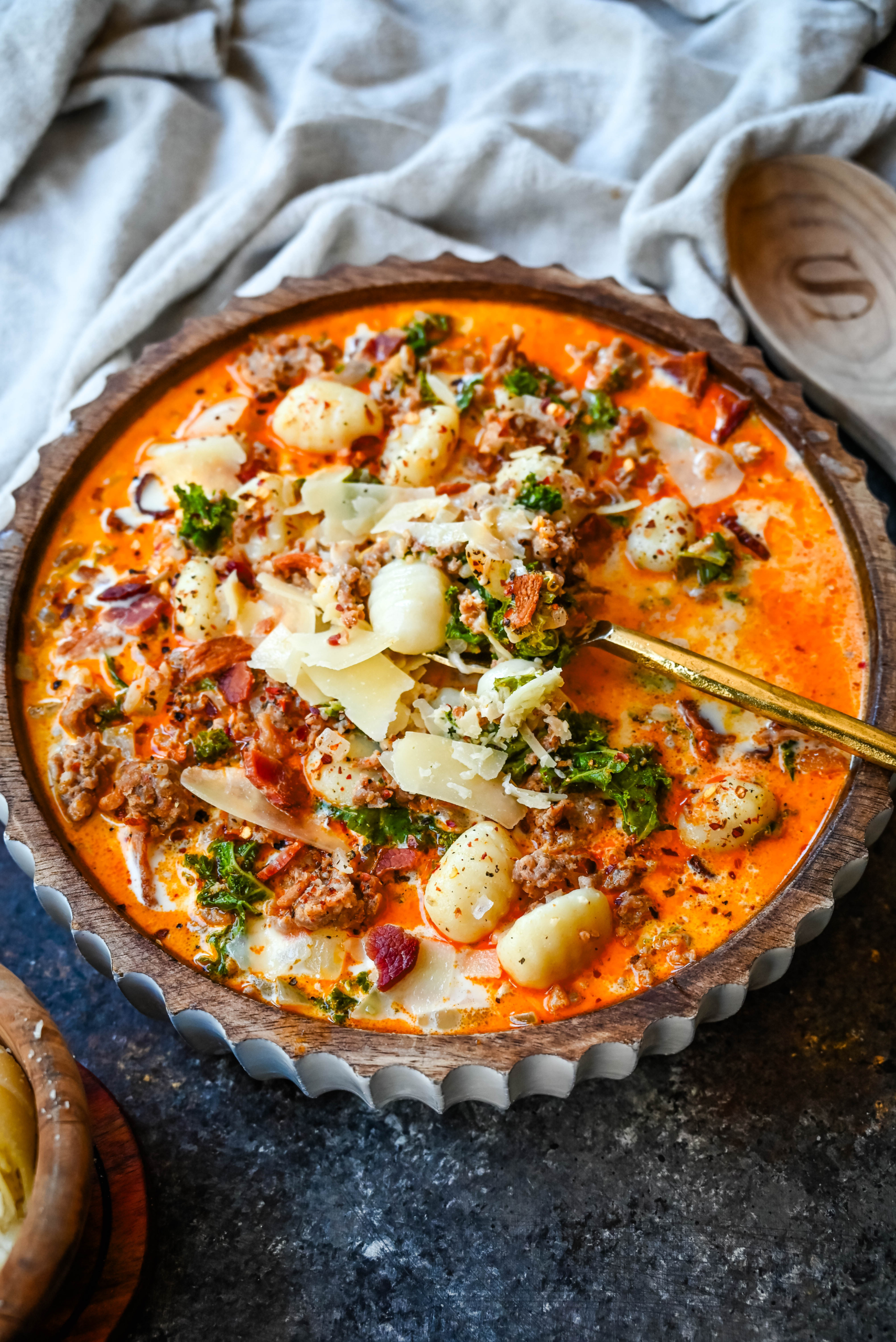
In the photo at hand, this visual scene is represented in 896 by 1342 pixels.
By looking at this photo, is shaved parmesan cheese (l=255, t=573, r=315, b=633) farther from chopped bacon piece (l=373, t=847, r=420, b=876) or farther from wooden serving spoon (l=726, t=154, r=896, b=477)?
wooden serving spoon (l=726, t=154, r=896, b=477)

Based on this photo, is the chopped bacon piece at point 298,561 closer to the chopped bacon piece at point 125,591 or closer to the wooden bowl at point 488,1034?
the chopped bacon piece at point 125,591

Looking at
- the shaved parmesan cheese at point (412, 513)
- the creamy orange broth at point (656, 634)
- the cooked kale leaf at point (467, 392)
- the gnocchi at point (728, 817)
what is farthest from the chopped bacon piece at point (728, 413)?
the gnocchi at point (728, 817)

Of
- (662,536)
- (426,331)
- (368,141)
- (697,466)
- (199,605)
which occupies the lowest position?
(199,605)

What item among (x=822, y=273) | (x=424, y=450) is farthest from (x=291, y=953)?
(x=822, y=273)

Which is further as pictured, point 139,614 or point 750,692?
point 139,614

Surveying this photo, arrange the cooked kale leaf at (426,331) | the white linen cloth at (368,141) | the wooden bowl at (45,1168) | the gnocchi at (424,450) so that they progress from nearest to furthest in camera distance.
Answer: the wooden bowl at (45,1168) → the gnocchi at (424,450) → the cooked kale leaf at (426,331) → the white linen cloth at (368,141)

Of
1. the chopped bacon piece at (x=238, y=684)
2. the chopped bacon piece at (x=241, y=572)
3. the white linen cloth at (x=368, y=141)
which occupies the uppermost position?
the white linen cloth at (x=368, y=141)

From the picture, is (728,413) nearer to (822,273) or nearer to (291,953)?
(822,273)
